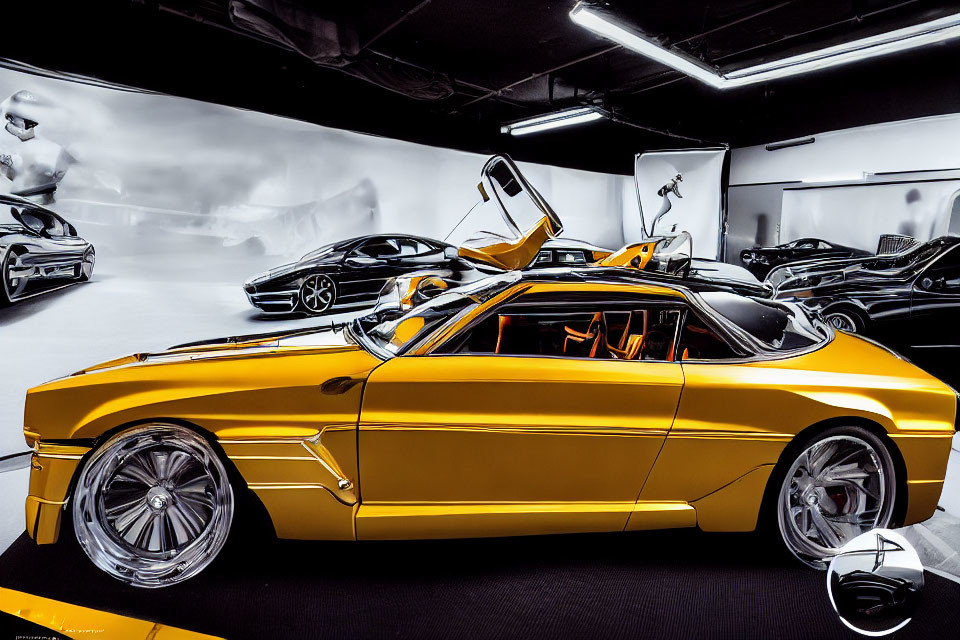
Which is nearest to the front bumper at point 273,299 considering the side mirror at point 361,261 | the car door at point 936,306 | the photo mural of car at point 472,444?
the side mirror at point 361,261

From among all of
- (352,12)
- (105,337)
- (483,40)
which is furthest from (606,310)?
(105,337)

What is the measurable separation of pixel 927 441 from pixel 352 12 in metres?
3.79

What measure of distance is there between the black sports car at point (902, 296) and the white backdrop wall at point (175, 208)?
356 centimetres

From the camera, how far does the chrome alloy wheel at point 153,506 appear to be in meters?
1.66

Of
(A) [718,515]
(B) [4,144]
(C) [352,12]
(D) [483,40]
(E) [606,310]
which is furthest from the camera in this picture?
(D) [483,40]

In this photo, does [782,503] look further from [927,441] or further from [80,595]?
[80,595]

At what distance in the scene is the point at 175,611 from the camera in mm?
1549

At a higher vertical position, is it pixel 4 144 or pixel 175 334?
pixel 4 144

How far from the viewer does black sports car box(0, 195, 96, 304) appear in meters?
2.91

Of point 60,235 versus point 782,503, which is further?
point 60,235

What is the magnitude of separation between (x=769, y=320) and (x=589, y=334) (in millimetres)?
762

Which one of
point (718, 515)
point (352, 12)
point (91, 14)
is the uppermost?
point (352, 12)

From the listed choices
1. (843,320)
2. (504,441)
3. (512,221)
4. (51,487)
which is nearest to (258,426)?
(51,487)

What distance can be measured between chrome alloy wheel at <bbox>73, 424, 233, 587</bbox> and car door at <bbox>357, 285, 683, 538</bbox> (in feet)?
1.75
